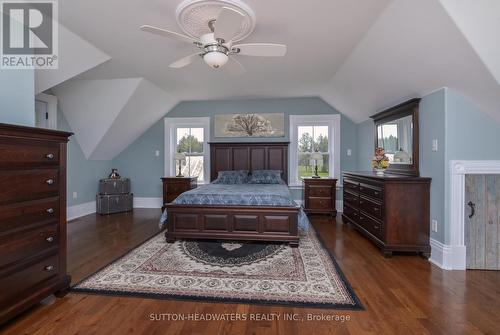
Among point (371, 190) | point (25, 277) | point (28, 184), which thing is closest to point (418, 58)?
point (371, 190)

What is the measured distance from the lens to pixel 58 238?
2.00 m

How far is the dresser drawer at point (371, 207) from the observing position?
10.2 feet

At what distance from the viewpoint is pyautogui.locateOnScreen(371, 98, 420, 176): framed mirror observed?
10.3ft

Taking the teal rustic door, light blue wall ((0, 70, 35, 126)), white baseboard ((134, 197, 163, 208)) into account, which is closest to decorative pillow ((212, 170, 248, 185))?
white baseboard ((134, 197, 163, 208))

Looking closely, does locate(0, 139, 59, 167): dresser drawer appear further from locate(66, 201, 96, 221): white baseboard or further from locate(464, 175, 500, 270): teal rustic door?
locate(464, 175, 500, 270): teal rustic door

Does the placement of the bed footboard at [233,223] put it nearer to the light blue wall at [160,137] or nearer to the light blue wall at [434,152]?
the light blue wall at [434,152]

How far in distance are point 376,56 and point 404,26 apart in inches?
25.4

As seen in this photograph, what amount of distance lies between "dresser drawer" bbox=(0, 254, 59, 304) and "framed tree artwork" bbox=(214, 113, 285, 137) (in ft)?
13.4

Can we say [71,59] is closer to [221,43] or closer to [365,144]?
[221,43]

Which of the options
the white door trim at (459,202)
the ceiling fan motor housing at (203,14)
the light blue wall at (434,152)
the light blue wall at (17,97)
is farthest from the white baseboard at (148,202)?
the white door trim at (459,202)

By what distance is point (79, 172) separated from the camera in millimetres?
4844

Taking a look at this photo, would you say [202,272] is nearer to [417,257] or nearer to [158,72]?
[417,257]

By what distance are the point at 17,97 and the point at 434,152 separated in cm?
422

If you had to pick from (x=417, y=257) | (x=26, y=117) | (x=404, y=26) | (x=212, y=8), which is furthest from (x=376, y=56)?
(x=26, y=117)
